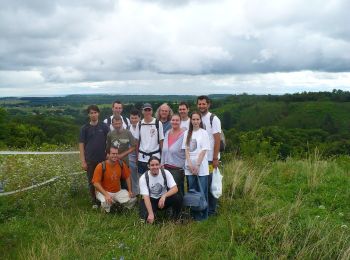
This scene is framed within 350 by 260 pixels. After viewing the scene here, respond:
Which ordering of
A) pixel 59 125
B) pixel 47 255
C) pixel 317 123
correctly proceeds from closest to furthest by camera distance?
1. pixel 47 255
2. pixel 59 125
3. pixel 317 123

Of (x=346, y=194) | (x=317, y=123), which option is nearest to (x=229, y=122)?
(x=317, y=123)

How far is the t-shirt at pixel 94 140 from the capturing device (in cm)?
666

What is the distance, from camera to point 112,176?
22.0ft

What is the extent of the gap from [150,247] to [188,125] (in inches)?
84.4

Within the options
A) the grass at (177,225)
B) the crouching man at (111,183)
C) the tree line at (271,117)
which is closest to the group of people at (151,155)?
the crouching man at (111,183)

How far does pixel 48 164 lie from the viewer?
324 inches

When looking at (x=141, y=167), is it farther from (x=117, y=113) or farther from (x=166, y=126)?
(x=117, y=113)

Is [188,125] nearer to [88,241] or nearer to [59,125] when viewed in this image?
[88,241]

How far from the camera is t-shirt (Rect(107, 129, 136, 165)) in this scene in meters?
6.58

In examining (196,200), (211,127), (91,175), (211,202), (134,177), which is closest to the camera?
(196,200)

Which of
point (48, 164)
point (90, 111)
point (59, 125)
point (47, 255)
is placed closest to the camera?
point (47, 255)

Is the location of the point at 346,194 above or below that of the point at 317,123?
above

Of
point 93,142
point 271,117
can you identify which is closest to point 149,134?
point 93,142

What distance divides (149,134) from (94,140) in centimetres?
95
